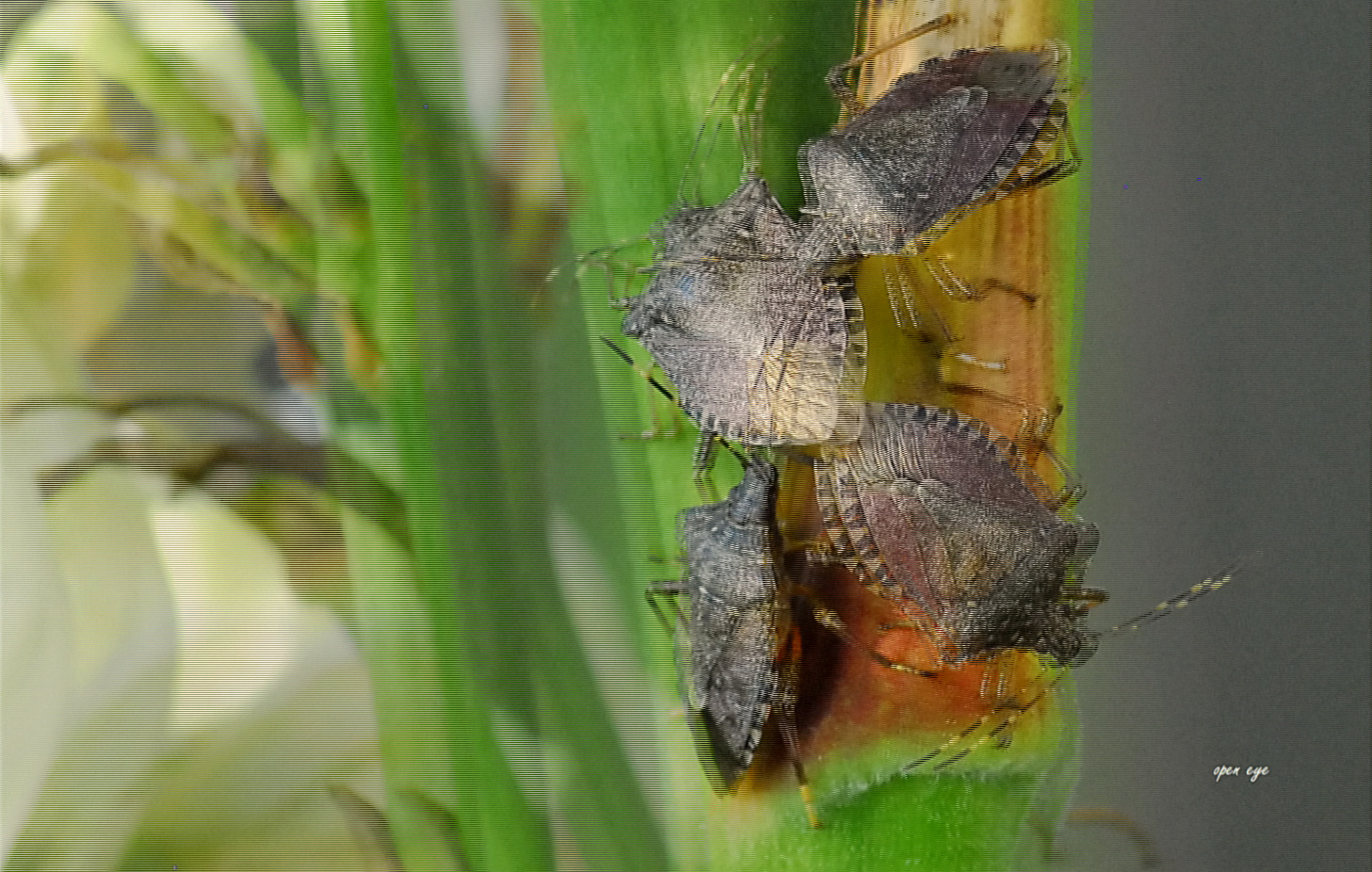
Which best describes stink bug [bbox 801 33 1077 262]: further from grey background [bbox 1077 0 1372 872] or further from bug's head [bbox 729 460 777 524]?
bug's head [bbox 729 460 777 524]

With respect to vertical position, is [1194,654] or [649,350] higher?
[649,350]

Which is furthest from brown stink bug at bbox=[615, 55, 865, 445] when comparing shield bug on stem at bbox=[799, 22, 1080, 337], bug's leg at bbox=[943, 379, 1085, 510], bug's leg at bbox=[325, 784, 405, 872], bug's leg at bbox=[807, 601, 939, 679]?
bug's leg at bbox=[325, 784, 405, 872]

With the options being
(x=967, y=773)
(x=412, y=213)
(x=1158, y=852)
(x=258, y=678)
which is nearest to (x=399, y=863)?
(x=258, y=678)

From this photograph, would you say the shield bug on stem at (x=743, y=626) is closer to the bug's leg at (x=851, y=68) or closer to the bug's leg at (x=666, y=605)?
the bug's leg at (x=666, y=605)

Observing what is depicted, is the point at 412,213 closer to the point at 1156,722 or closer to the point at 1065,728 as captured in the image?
the point at 1065,728

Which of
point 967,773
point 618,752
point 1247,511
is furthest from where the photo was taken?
point 618,752

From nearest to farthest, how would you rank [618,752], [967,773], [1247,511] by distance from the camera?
[967,773] < [1247,511] < [618,752]
